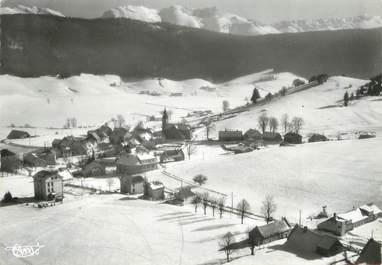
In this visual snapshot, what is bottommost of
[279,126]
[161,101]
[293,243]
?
[293,243]

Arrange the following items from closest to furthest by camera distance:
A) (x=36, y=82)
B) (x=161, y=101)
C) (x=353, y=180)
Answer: (x=353, y=180) → (x=161, y=101) → (x=36, y=82)

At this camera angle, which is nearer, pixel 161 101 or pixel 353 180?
pixel 353 180

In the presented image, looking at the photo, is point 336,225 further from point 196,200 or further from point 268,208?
point 196,200

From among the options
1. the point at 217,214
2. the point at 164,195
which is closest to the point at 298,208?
the point at 217,214

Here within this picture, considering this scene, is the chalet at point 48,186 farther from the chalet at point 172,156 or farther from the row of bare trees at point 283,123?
the row of bare trees at point 283,123

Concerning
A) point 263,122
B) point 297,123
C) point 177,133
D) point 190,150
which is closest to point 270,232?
point 190,150

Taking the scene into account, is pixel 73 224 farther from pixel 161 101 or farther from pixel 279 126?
pixel 161 101

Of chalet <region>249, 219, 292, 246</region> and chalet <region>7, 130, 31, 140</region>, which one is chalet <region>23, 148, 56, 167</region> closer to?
chalet <region>7, 130, 31, 140</region>
